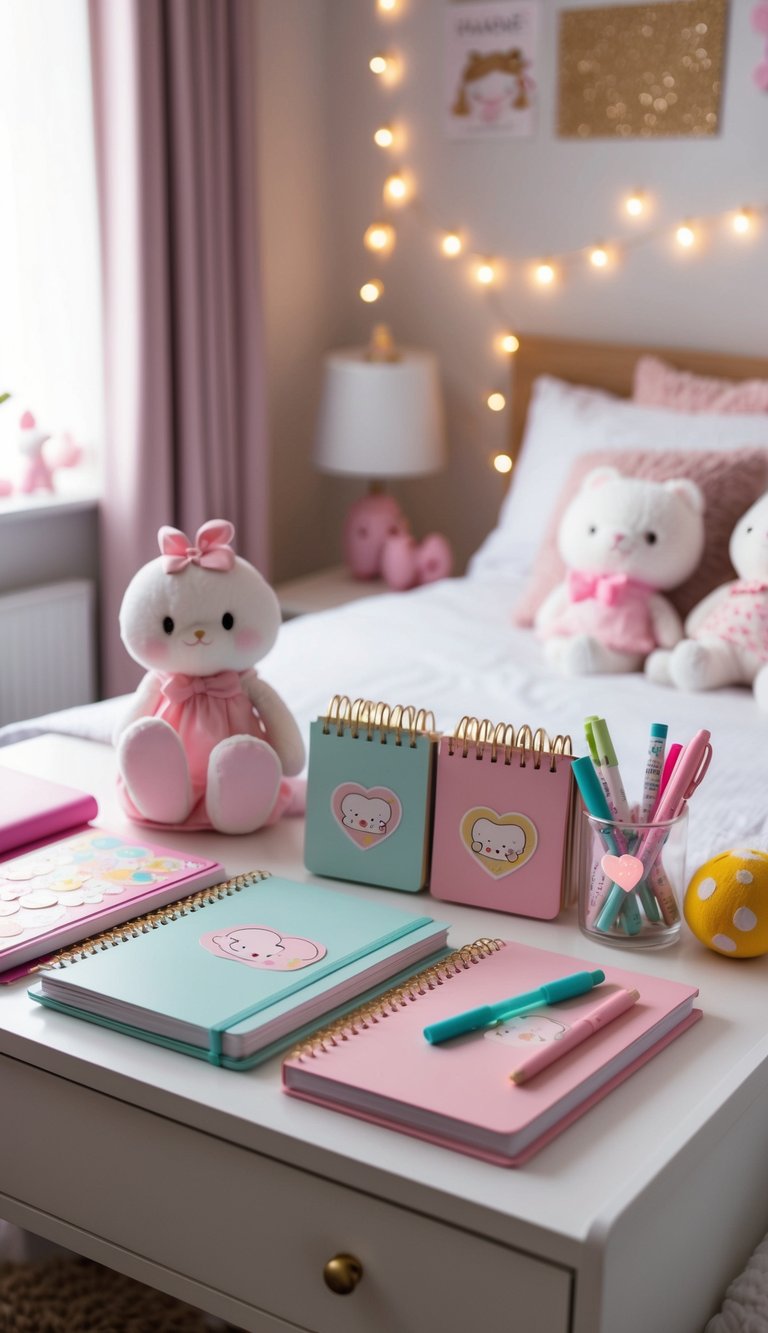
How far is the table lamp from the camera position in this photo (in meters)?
3.06

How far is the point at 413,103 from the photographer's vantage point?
125 inches

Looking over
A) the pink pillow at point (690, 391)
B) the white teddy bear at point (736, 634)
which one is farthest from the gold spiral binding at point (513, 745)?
the pink pillow at point (690, 391)

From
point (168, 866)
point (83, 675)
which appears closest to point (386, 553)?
point (83, 675)

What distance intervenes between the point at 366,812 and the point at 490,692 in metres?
0.72

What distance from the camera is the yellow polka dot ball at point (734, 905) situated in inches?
46.3

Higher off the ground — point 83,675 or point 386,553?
point 386,553

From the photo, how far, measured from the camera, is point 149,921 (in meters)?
1.21

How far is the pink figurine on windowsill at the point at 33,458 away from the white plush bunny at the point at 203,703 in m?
1.39

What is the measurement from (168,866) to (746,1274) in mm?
619

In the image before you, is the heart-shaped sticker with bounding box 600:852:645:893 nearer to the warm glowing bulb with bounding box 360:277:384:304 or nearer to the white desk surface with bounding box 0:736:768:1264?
the white desk surface with bounding box 0:736:768:1264

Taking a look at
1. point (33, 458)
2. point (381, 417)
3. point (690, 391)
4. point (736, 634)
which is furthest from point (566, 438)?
point (33, 458)

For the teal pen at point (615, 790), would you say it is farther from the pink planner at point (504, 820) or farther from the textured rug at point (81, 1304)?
the textured rug at point (81, 1304)

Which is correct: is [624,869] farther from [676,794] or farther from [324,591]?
[324,591]

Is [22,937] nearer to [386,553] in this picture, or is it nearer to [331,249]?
[386,553]
